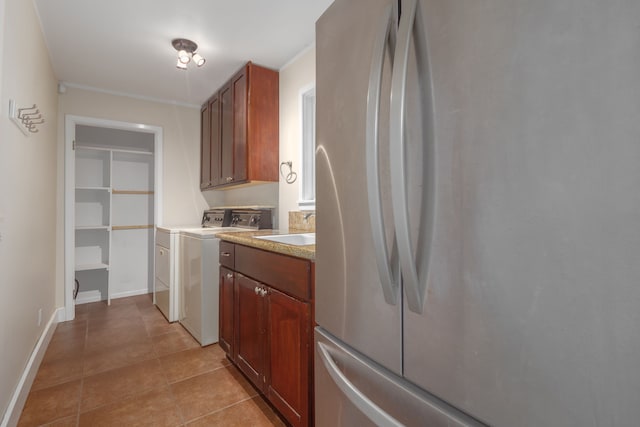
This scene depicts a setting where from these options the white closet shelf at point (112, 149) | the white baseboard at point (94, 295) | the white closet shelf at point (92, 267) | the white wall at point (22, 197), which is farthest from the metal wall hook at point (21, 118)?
the white baseboard at point (94, 295)

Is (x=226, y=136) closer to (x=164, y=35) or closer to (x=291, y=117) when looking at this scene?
(x=291, y=117)

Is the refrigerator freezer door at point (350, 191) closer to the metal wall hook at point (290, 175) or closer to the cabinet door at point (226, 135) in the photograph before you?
the metal wall hook at point (290, 175)

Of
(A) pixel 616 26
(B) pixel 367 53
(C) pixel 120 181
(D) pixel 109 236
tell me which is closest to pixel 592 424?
(A) pixel 616 26

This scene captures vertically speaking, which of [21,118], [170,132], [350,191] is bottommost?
[350,191]

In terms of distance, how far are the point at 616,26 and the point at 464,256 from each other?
40 centimetres

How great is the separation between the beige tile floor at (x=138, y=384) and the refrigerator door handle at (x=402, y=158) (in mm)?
1398

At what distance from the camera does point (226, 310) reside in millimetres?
2092

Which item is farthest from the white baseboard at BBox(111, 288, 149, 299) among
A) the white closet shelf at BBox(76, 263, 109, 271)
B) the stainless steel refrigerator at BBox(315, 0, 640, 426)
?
the stainless steel refrigerator at BBox(315, 0, 640, 426)

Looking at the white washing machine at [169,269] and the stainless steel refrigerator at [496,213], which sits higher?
the stainless steel refrigerator at [496,213]

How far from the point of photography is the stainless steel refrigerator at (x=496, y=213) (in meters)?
0.42

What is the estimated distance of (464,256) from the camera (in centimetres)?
59

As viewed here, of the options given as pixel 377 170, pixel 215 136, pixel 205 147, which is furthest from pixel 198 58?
pixel 377 170

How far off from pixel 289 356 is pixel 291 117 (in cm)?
195

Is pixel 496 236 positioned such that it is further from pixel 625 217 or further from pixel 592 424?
pixel 592 424
